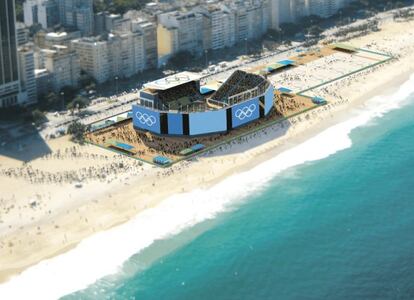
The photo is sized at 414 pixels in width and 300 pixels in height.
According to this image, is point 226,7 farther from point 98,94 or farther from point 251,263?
point 251,263

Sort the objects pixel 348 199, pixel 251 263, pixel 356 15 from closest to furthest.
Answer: pixel 251 263
pixel 348 199
pixel 356 15

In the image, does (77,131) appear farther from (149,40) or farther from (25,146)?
(149,40)

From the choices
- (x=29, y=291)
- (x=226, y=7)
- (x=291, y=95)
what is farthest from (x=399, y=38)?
(x=29, y=291)

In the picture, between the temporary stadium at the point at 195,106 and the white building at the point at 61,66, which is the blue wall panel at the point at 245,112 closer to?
the temporary stadium at the point at 195,106

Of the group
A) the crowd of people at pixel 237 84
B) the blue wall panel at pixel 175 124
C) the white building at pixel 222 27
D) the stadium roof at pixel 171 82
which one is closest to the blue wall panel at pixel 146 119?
the blue wall panel at pixel 175 124

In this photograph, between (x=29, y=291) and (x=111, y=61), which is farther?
(x=111, y=61)

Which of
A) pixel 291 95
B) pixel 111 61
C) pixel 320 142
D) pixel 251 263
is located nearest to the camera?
pixel 251 263
